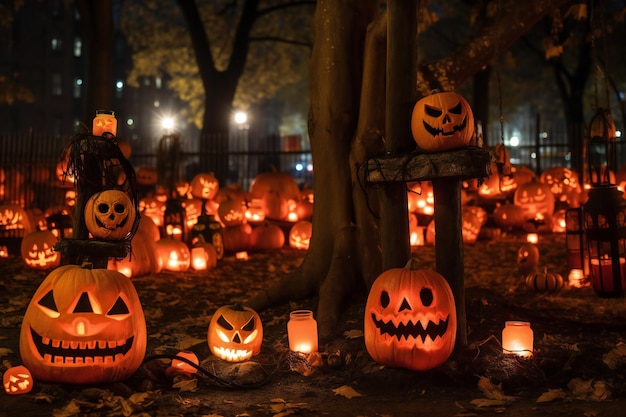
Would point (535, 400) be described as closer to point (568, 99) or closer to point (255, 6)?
point (255, 6)

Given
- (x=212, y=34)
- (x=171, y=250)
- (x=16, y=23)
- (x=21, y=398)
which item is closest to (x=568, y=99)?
(x=212, y=34)

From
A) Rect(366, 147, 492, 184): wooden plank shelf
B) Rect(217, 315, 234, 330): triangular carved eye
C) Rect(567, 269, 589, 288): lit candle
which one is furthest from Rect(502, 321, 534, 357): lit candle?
Rect(567, 269, 589, 288): lit candle

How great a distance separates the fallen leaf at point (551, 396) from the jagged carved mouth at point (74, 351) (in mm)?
3064

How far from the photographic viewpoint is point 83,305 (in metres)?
4.94

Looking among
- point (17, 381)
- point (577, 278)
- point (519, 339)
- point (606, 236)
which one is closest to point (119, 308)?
point (17, 381)

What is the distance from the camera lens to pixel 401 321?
537 cm

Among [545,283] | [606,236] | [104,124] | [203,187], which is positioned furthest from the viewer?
[203,187]

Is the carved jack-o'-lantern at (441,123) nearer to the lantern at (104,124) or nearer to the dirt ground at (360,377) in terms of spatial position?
the dirt ground at (360,377)

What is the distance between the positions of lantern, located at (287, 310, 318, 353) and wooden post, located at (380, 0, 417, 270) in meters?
0.84

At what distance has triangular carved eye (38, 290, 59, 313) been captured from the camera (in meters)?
4.95

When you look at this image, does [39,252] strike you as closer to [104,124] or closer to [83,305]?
[104,124]

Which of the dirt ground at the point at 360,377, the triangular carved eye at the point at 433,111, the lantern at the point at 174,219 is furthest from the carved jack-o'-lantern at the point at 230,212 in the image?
the triangular carved eye at the point at 433,111

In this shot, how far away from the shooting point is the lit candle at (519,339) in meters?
5.62

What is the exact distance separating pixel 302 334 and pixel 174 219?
22.6 ft
